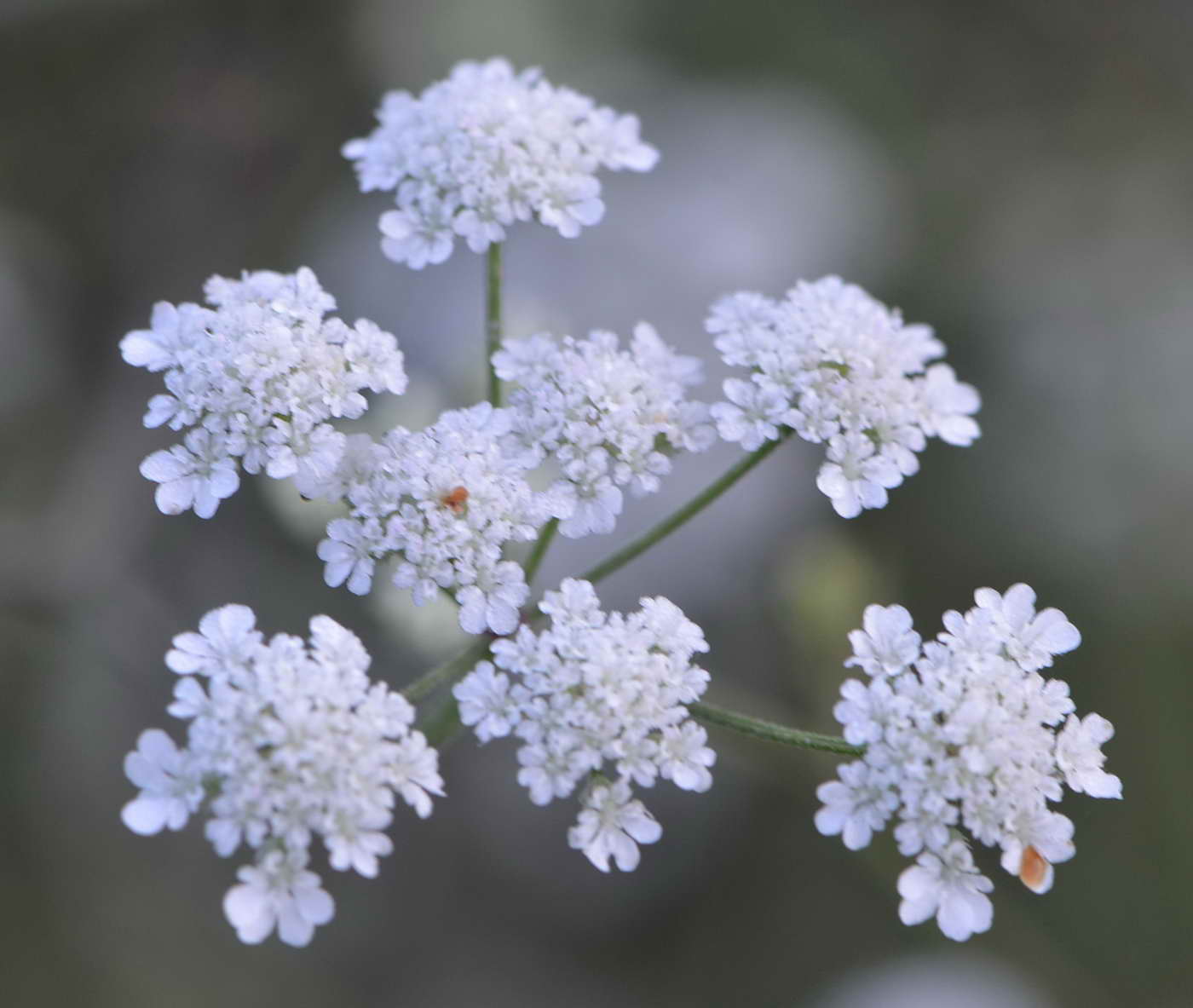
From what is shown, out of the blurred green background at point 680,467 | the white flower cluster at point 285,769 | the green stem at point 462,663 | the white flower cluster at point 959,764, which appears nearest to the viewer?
the white flower cluster at point 285,769

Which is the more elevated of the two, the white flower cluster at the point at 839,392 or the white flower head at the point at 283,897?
the white flower cluster at the point at 839,392

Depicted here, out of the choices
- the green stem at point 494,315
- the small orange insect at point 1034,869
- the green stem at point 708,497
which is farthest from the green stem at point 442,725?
the small orange insect at point 1034,869

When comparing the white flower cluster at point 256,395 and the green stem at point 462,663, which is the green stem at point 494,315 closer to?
the white flower cluster at point 256,395

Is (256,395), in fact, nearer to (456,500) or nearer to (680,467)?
(456,500)

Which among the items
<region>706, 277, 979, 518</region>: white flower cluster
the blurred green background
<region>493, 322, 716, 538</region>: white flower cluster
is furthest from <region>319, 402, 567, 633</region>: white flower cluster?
the blurred green background

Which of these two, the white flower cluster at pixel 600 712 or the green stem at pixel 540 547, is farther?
the green stem at pixel 540 547

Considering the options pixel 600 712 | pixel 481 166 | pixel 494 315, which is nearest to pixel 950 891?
pixel 600 712
